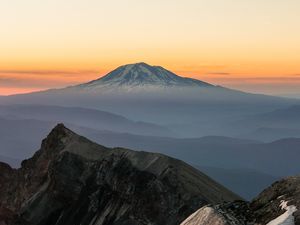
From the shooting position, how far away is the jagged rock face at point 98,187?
7106 centimetres

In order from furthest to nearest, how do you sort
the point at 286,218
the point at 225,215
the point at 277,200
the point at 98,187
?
the point at 98,187, the point at 277,200, the point at 225,215, the point at 286,218

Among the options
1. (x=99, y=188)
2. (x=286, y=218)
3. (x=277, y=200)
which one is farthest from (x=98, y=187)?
(x=286, y=218)

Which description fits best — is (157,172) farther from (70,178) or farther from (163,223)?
(70,178)

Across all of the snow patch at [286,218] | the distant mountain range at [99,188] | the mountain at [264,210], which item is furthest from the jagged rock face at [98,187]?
the snow patch at [286,218]

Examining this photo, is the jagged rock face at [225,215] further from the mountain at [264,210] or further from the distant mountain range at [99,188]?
the distant mountain range at [99,188]

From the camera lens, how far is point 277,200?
19.7 meters

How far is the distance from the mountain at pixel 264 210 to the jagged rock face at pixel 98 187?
45.8m

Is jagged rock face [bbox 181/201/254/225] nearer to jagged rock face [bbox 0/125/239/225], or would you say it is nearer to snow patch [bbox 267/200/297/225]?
snow patch [bbox 267/200/297/225]

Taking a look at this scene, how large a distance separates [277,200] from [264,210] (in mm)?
668

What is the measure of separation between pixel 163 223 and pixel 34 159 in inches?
2114

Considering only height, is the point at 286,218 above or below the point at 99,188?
above

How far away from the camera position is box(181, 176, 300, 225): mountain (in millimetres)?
18422

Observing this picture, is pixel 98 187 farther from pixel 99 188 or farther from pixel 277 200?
pixel 277 200

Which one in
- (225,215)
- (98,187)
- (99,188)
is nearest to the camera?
(225,215)
